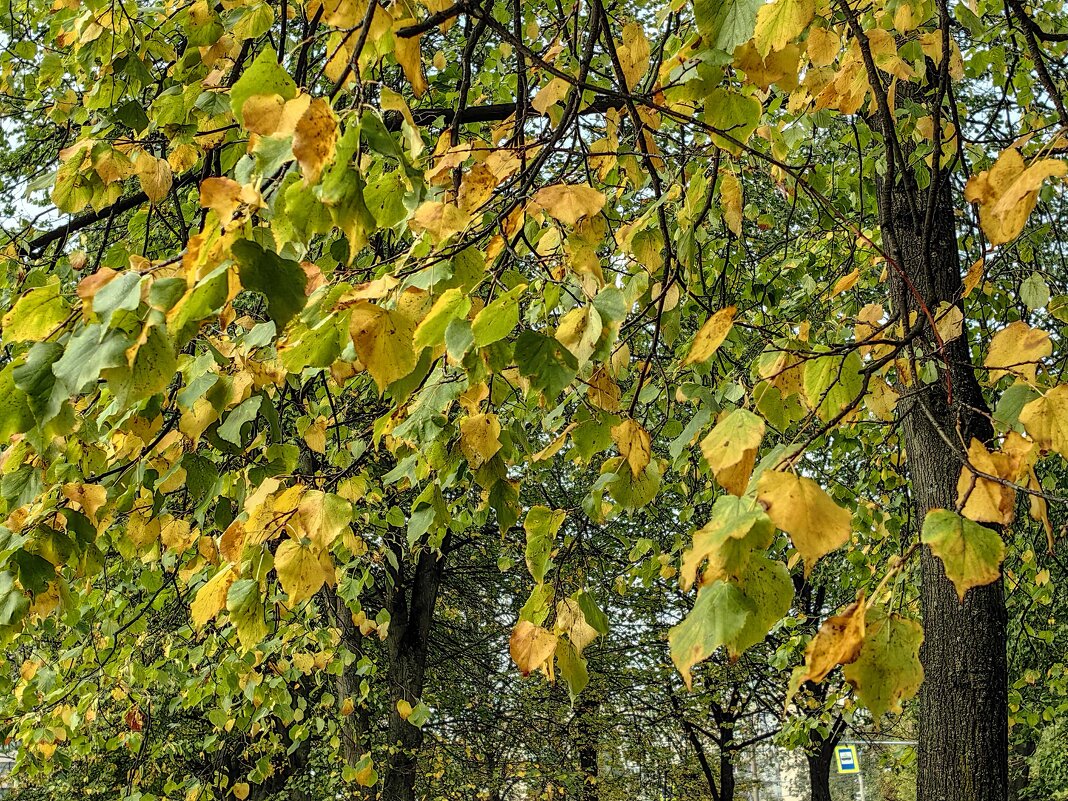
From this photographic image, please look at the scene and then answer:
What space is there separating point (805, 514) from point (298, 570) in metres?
1.18

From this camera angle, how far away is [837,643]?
119 centimetres

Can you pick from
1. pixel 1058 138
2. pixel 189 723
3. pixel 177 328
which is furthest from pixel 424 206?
pixel 189 723

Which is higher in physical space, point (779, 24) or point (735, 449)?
point (779, 24)

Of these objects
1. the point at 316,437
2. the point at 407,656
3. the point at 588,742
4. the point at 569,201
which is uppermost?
the point at 407,656

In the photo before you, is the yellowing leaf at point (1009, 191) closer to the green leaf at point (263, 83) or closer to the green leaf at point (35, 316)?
the green leaf at point (263, 83)

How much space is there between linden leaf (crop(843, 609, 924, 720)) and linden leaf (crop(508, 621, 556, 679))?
1.96ft

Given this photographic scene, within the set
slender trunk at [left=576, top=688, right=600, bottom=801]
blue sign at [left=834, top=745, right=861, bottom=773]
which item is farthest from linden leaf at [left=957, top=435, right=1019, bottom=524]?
blue sign at [left=834, top=745, right=861, bottom=773]

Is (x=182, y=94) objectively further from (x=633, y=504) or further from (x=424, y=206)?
(x=633, y=504)

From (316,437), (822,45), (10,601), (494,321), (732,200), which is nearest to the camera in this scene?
(494,321)

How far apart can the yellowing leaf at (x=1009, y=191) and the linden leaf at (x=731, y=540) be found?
574 millimetres

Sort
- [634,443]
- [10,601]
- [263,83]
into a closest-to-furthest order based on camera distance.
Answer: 1. [263,83]
2. [10,601]
3. [634,443]

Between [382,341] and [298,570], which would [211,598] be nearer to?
[298,570]

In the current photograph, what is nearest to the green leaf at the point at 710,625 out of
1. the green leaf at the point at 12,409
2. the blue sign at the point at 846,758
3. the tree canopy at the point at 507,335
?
the tree canopy at the point at 507,335

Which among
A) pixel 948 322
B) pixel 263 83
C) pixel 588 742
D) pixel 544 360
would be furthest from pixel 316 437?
pixel 588 742
